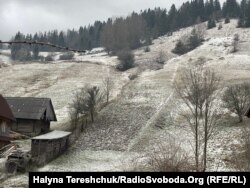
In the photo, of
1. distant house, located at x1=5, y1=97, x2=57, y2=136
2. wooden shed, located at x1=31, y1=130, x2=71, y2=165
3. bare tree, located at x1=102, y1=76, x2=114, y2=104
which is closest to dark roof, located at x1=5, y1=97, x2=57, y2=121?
distant house, located at x1=5, y1=97, x2=57, y2=136

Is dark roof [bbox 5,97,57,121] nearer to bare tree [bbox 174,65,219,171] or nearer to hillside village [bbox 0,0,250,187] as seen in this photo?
hillside village [bbox 0,0,250,187]

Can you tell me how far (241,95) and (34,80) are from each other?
51.6 meters

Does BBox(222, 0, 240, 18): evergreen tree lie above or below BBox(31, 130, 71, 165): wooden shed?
above

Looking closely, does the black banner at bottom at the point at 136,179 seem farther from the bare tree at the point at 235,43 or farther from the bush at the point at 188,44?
the bush at the point at 188,44

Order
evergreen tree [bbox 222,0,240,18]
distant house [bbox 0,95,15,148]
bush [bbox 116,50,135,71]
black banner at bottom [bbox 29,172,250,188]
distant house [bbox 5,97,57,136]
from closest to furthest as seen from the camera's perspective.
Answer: black banner at bottom [bbox 29,172,250,188] < distant house [bbox 0,95,15,148] < distant house [bbox 5,97,57,136] < bush [bbox 116,50,135,71] < evergreen tree [bbox 222,0,240,18]

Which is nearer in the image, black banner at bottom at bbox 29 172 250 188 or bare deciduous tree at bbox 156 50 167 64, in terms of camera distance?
black banner at bottom at bbox 29 172 250 188

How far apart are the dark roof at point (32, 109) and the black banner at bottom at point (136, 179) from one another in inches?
1595

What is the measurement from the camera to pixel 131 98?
66.2m

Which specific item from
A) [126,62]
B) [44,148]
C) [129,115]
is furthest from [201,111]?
→ [126,62]

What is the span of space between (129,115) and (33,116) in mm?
12233

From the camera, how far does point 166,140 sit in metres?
46.3

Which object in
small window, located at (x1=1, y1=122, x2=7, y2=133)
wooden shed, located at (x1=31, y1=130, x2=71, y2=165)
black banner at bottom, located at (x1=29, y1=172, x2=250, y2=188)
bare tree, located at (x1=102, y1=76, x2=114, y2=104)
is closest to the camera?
black banner at bottom, located at (x1=29, y1=172, x2=250, y2=188)

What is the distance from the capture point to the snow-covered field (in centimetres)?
4156

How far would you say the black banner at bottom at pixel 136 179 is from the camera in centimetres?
1325
